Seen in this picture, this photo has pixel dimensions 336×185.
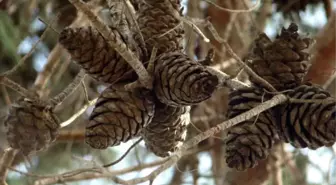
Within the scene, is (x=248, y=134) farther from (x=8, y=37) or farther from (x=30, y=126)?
(x=8, y=37)

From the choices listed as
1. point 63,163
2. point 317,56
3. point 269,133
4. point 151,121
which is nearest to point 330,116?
point 269,133

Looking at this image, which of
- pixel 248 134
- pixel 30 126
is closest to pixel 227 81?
pixel 248 134

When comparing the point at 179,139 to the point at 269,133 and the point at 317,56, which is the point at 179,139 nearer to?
the point at 269,133

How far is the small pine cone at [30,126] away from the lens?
508 millimetres

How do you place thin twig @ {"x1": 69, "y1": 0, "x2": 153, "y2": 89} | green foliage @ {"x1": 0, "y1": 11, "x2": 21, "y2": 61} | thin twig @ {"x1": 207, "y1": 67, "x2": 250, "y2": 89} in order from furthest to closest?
green foliage @ {"x1": 0, "y1": 11, "x2": 21, "y2": 61} < thin twig @ {"x1": 207, "y1": 67, "x2": 250, "y2": 89} < thin twig @ {"x1": 69, "y1": 0, "x2": 153, "y2": 89}

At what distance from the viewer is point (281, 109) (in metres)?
0.55

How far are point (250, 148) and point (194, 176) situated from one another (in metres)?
0.49

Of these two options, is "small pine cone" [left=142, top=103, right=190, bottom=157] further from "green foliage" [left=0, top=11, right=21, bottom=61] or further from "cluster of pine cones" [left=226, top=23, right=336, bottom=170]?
"green foliage" [left=0, top=11, right=21, bottom=61]

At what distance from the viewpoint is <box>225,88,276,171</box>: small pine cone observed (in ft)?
1.75

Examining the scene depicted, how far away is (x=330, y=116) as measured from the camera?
0.50m

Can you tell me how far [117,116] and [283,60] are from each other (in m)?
0.18

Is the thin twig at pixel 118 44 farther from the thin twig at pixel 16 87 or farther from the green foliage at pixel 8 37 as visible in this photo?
the green foliage at pixel 8 37

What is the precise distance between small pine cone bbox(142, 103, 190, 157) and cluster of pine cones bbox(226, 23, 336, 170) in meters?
0.05

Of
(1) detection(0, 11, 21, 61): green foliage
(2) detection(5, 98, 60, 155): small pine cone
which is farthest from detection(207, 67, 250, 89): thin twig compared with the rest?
(1) detection(0, 11, 21, 61): green foliage
